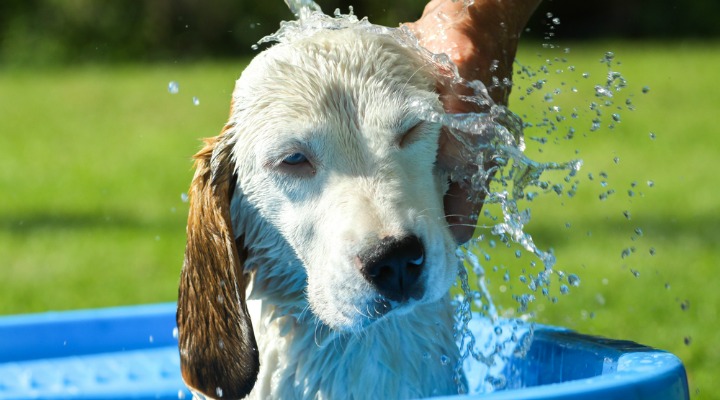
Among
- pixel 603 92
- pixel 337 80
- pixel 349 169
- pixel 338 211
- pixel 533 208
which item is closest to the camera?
pixel 338 211

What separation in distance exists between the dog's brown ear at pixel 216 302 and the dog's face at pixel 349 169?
105mm

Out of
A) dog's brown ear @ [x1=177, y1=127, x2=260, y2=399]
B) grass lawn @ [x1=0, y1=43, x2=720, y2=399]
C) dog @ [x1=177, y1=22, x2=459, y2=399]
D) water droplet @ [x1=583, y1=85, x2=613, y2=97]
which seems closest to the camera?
dog @ [x1=177, y1=22, x2=459, y2=399]

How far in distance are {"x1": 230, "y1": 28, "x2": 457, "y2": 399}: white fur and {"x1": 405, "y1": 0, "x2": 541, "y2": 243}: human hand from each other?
10 centimetres

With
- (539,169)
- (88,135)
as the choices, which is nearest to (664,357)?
(539,169)

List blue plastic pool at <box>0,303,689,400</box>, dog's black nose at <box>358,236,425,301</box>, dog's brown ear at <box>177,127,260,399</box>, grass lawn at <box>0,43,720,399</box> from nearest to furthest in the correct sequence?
dog's black nose at <box>358,236,425,301</box>
dog's brown ear at <box>177,127,260,399</box>
blue plastic pool at <box>0,303,689,400</box>
grass lawn at <box>0,43,720,399</box>

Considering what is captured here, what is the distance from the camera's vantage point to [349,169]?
3.29 m

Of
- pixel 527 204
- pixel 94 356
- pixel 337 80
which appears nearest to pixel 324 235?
pixel 337 80

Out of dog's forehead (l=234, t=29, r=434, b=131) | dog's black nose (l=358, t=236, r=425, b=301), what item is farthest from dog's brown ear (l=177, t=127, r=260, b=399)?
dog's black nose (l=358, t=236, r=425, b=301)

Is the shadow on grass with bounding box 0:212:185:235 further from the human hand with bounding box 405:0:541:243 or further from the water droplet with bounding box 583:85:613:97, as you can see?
the water droplet with bounding box 583:85:613:97

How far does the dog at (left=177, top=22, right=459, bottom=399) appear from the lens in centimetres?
316

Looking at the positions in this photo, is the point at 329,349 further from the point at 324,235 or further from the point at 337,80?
the point at 337,80

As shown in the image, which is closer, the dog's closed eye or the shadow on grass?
the dog's closed eye

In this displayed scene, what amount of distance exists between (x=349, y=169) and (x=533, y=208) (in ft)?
22.5

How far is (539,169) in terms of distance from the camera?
12.3 feet
